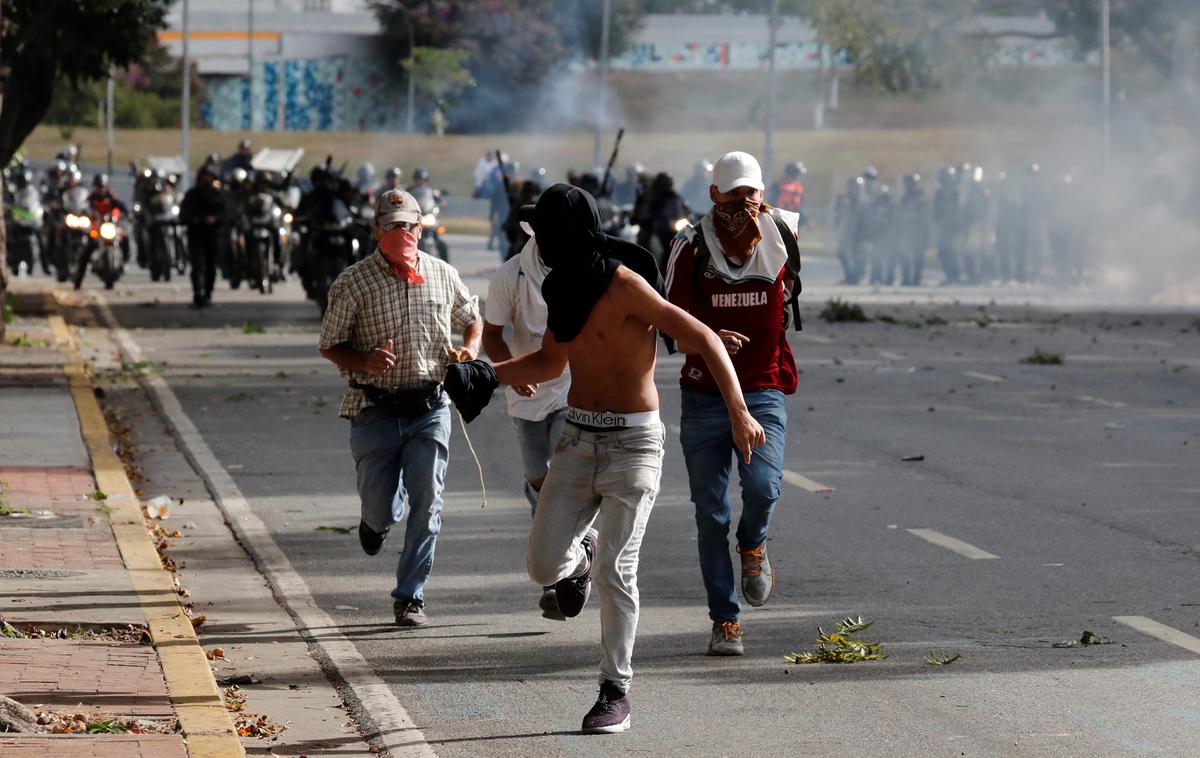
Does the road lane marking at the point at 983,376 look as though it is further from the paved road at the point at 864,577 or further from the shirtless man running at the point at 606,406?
the shirtless man running at the point at 606,406

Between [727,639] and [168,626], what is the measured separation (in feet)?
6.99

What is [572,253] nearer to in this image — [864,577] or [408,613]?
[408,613]

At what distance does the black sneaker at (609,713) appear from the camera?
21.6 ft

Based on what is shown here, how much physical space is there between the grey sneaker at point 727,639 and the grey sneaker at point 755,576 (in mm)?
132

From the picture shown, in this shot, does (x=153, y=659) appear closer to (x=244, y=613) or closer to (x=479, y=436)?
(x=244, y=613)

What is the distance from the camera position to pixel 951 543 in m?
10.2

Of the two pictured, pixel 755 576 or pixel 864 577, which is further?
pixel 864 577

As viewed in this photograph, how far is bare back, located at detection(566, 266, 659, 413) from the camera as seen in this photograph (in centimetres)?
662

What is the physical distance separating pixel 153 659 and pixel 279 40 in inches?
4136

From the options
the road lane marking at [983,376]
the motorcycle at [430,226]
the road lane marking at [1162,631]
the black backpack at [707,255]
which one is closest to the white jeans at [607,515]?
the black backpack at [707,255]

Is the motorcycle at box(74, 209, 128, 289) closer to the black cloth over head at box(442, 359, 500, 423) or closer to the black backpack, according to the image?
the black backpack

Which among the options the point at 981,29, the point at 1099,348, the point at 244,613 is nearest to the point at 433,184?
the point at 981,29

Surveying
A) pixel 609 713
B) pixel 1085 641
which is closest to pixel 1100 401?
pixel 1085 641

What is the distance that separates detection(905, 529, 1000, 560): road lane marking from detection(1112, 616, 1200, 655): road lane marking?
1513mm
